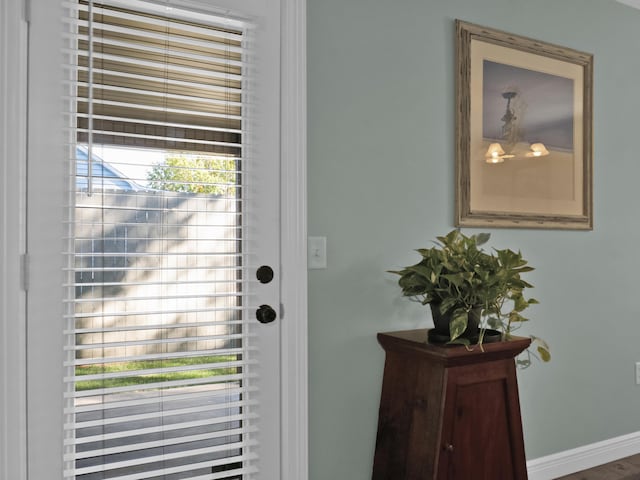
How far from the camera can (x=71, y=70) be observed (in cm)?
173

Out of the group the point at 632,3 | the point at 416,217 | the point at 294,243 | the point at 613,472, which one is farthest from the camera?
the point at 632,3

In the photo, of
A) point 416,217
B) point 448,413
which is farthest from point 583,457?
point 416,217

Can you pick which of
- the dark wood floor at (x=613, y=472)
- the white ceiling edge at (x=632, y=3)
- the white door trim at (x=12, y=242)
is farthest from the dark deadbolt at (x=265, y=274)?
the white ceiling edge at (x=632, y=3)

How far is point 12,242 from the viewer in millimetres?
1639

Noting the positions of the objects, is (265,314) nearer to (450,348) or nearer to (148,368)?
(148,368)

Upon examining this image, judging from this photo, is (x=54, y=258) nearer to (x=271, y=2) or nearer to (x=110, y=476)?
(x=110, y=476)

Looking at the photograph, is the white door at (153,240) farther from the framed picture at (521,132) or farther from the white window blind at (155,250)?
the framed picture at (521,132)

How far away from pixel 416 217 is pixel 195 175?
0.96 meters

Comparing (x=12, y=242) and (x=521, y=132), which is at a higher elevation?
(x=521, y=132)

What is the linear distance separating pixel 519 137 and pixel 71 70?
1.94 metres

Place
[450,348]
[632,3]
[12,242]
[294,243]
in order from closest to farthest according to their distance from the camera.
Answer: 1. [12,242]
2. [450,348]
3. [294,243]
4. [632,3]

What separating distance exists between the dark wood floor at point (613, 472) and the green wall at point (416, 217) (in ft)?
0.46

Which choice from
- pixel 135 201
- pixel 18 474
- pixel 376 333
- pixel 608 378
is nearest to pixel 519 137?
pixel 376 333

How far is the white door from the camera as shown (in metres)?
1.69
